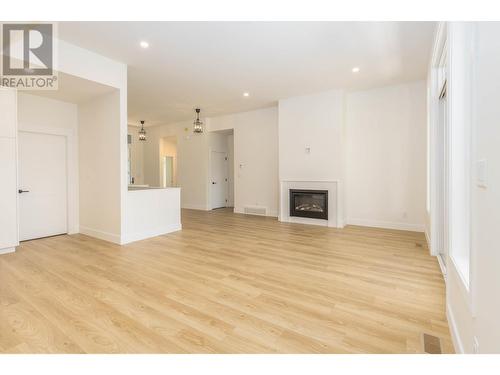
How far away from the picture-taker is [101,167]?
179 inches

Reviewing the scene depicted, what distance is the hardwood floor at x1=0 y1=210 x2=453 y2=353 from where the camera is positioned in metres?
1.73

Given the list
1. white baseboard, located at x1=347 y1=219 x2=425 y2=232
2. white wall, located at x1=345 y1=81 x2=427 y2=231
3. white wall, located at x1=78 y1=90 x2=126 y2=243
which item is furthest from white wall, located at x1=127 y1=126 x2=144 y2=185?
white baseboard, located at x1=347 y1=219 x2=425 y2=232

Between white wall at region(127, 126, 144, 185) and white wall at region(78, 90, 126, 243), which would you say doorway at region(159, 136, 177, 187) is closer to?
white wall at region(127, 126, 144, 185)

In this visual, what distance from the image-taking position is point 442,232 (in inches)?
134

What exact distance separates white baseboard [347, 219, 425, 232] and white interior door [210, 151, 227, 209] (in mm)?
4536

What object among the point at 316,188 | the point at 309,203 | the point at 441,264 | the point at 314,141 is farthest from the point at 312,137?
the point at 441,264

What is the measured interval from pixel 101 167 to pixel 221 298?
11.7 ft

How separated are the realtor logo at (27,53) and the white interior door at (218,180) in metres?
5.12

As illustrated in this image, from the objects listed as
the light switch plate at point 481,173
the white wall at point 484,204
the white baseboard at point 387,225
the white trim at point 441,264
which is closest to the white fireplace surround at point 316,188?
the white baseboard at point 387,225

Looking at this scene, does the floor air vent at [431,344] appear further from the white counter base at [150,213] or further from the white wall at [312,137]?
the white counter base at [150,213]

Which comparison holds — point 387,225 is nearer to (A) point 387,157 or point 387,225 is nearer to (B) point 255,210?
(A) point 387,157

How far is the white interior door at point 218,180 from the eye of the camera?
8586mm
